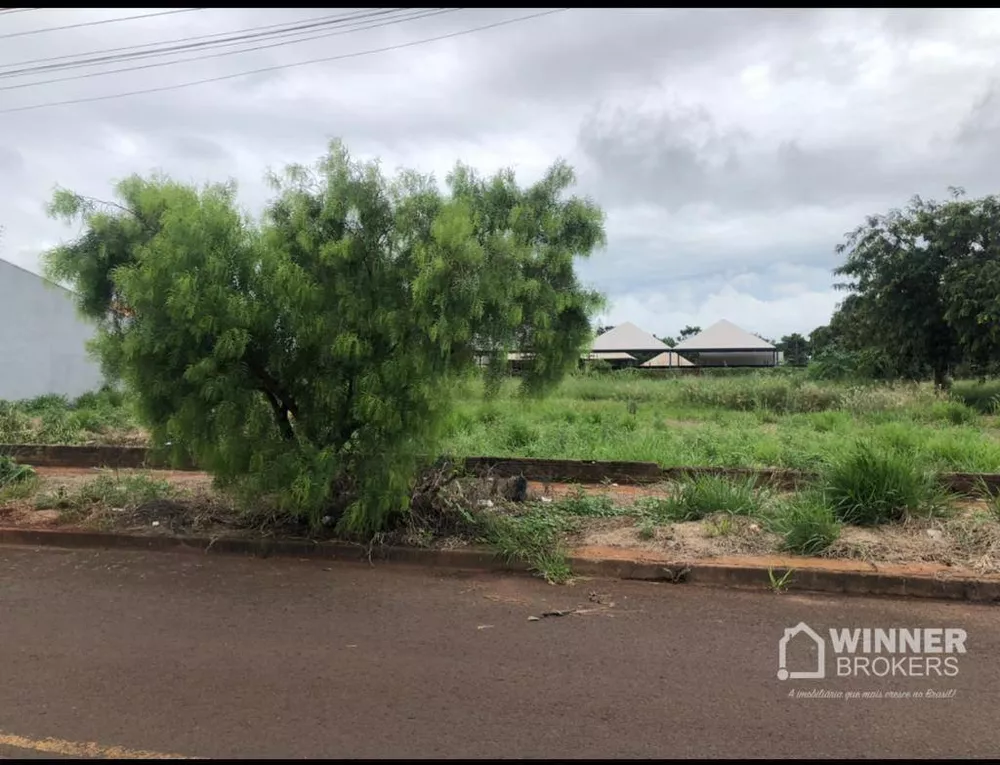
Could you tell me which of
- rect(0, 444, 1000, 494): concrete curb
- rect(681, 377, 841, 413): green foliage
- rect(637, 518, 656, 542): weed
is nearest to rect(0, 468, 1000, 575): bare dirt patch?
rect(637, 518, 656, 542): weed

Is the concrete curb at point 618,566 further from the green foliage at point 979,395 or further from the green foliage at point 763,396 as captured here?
the green foliage at point 763,396

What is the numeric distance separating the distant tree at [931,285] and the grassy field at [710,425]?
1616mm

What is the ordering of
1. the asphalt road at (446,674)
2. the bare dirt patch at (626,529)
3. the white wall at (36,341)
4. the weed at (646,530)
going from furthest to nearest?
the white wall at (36,341) < the weed at (646,530) < the bare dirt patch at (626,529) < the asphalt road at (446,674)

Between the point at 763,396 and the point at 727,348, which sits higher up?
the point at 727,348

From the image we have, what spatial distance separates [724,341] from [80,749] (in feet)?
217

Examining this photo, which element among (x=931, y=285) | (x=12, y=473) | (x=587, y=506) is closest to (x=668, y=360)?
(x=931, y=285)

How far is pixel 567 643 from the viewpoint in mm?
4605

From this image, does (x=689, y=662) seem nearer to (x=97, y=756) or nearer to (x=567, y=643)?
(x=567, y=643)

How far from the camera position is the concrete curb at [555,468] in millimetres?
8227

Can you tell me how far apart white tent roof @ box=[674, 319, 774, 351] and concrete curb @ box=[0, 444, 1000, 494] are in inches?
2285

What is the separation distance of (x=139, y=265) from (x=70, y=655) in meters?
3.48

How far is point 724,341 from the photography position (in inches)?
2584

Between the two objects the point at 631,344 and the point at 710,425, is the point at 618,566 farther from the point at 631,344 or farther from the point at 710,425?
the point at 631,344

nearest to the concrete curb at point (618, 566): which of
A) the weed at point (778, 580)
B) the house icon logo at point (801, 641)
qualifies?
the weed at point (778, 580)
